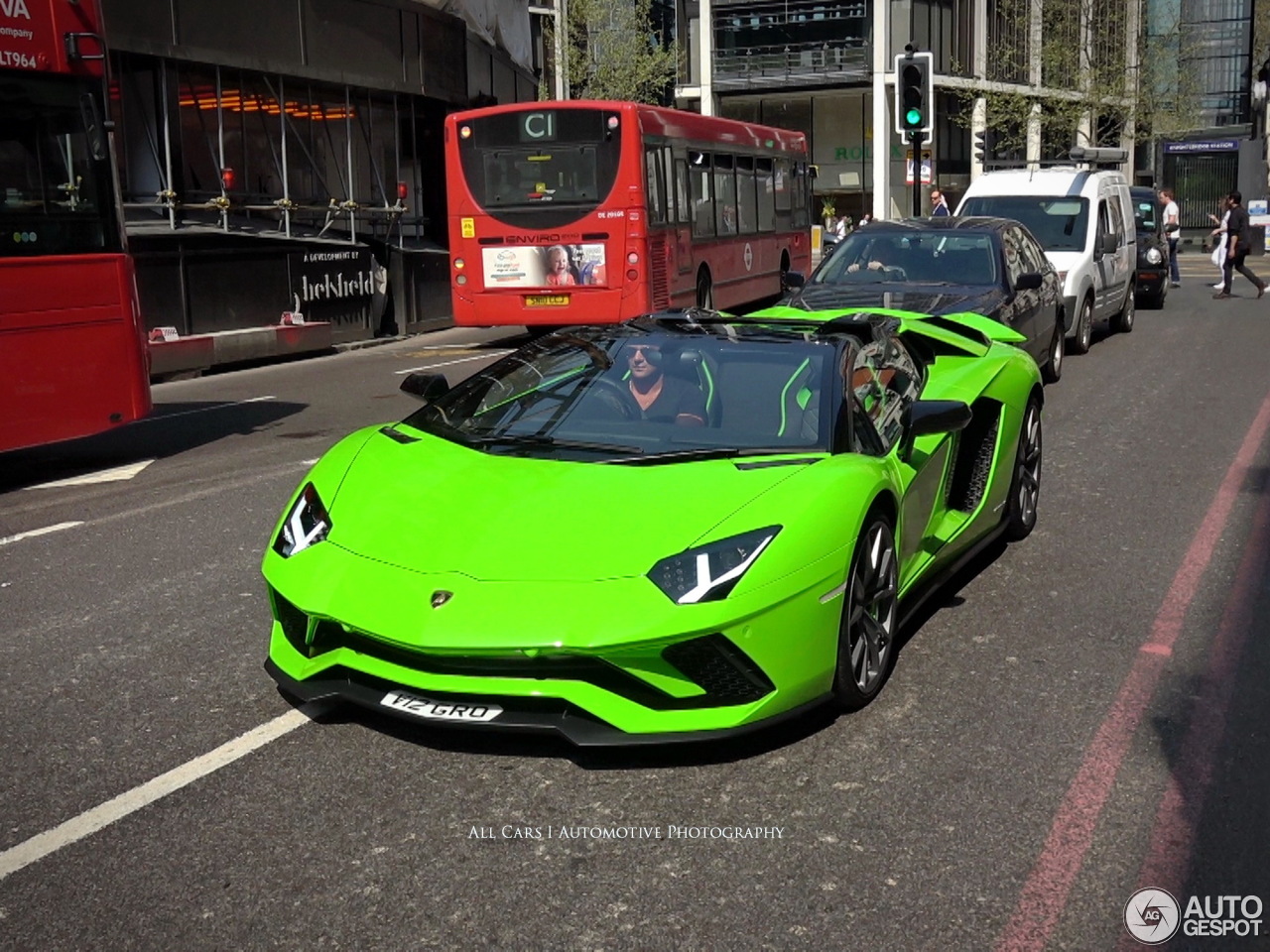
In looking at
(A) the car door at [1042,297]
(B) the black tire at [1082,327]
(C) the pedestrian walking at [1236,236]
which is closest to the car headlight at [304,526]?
(A) the car door at [1042,297]

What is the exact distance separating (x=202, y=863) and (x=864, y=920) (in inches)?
65.0

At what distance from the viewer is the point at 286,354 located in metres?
19.8

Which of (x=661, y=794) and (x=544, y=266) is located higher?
(x=544, y=266)

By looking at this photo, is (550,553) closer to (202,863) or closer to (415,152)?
(202,863)

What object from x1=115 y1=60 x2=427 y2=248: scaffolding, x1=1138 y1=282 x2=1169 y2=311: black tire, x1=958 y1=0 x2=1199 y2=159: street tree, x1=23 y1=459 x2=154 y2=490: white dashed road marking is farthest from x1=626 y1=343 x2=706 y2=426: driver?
x1=958 y1=0 x2=1199 y2=159: street tree

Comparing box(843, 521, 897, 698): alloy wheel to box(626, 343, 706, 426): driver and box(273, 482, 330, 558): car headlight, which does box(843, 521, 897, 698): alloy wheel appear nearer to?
box(626, 343, 706, 426): driver

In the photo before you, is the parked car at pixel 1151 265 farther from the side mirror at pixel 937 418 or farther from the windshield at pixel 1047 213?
the side mirror at pixel 937 418

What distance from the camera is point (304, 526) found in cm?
505

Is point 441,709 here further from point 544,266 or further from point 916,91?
point 916,91

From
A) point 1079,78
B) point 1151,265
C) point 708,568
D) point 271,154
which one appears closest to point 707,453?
point 708,568

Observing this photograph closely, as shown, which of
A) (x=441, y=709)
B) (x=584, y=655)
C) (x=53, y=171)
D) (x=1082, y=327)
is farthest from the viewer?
(x=1082, y=327)

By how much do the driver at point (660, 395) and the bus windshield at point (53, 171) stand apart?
571cm

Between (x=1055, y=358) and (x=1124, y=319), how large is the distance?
5.78 meters

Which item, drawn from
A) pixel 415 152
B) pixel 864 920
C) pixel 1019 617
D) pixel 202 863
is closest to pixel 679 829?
pixel 864 920
